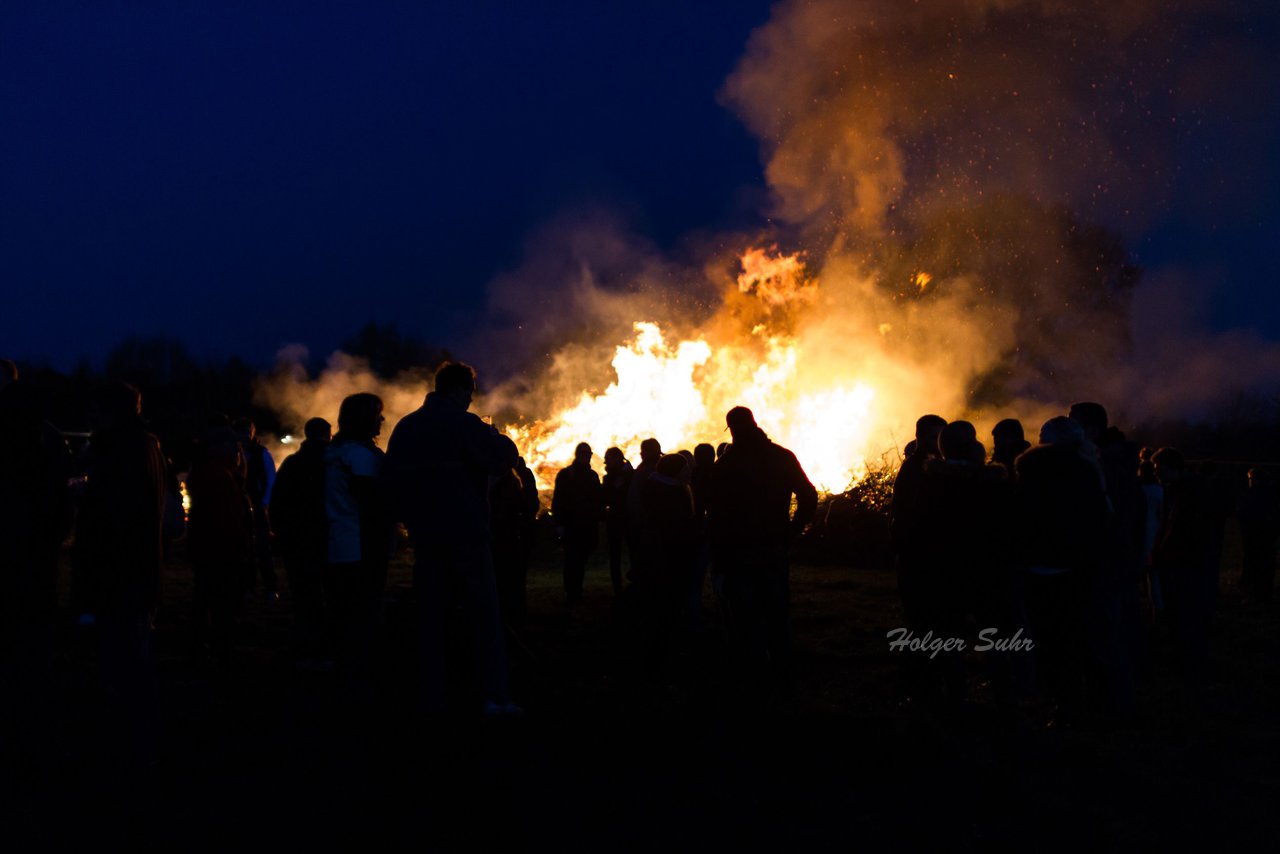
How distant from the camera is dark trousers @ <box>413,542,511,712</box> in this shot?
6.14 meters

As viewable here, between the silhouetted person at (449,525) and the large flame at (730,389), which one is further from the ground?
the large flame at (730,389)

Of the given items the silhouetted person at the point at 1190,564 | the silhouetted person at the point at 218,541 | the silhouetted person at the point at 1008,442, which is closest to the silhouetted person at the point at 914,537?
the silhouetted person at the point at 1008,442

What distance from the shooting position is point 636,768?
16.8 feet

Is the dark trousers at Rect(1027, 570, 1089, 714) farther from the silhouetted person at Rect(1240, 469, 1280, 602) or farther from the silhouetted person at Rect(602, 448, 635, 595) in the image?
the silhouetted person at Rect(1240, 469, 1280, 602)

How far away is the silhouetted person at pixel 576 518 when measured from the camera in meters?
12.2

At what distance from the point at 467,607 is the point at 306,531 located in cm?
223

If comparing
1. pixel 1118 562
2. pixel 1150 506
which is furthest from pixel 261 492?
pixel 1150 506

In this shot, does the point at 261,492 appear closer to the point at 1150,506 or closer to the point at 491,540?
the point at 491,540

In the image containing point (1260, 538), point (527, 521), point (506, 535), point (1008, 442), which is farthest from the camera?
point (1260, 538)

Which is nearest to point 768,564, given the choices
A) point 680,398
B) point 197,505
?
point 197,505

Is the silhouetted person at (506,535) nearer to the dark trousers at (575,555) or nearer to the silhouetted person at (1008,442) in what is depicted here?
the dark trousers at (575,555)

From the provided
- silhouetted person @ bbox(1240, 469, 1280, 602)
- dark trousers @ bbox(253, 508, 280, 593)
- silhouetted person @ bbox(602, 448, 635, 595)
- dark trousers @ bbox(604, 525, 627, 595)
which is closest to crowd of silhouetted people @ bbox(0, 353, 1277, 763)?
dark trousers @ bbox(253, 508, 280, 593)

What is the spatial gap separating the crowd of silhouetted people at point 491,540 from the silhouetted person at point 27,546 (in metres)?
0.01

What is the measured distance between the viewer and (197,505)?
7.79 meters
